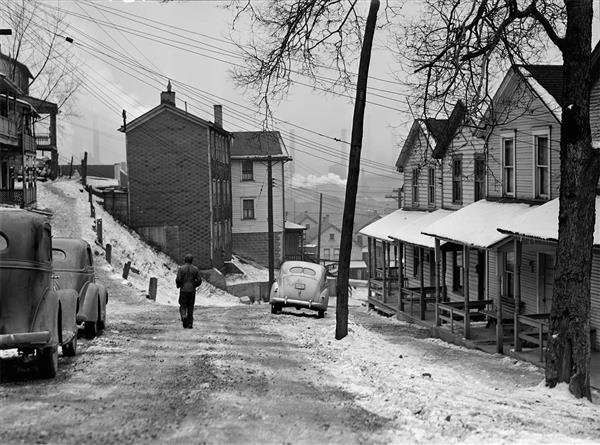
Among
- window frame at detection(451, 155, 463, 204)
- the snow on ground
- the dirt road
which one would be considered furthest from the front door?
the snow on ground

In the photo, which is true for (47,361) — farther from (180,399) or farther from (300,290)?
(300,290)

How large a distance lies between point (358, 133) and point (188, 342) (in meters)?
5.73

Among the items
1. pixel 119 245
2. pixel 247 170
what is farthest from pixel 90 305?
pixel 247 170

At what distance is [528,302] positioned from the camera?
74.4ft

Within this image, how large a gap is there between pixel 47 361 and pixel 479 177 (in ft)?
62.7

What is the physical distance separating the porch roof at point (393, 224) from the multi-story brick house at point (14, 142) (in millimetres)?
16507

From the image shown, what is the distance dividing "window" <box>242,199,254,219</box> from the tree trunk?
166ft

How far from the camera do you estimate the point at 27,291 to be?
10391 mm

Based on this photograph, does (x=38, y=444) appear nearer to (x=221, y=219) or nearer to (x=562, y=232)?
(x=562, y=232)

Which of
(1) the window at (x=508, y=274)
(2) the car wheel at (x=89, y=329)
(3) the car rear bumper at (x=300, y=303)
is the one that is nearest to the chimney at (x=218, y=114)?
(3) the car rear bumper at (x=300, y=303)

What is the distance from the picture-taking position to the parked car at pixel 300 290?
2525 centimetres

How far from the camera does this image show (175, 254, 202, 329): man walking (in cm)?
1889

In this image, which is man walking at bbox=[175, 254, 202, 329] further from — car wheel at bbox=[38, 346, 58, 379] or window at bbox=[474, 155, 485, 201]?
window at bbox=[474, 155, 485, 201]

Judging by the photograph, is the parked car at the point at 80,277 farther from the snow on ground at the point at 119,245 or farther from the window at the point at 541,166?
the snow on ground at the point at 119,245
